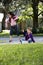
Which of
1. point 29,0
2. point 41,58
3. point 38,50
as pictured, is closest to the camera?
point 41,58

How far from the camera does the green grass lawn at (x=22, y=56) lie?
922 centimetres

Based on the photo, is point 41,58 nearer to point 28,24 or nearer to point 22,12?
point 22,12

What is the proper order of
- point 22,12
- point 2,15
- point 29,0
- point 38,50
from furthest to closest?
point 2,15 < point 22,12 < point 29,0 < point 38,50

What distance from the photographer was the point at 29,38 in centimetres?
1529

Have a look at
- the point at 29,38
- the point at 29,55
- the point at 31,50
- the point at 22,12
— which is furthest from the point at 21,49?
the point at 22,12

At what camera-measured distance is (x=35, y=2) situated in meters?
32.8

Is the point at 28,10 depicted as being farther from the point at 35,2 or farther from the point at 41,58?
the point at 41,58

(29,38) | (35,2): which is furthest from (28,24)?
(29,38)

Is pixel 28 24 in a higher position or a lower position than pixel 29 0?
lower

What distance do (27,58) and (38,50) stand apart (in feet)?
4.40

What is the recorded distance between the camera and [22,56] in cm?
991

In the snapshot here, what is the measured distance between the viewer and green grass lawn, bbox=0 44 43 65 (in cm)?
922

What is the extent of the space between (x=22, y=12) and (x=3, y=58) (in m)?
29.5

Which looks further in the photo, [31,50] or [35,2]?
[35,2]
